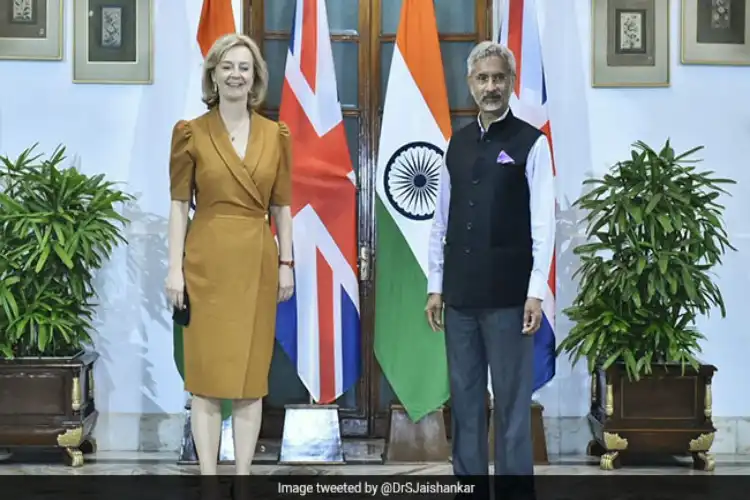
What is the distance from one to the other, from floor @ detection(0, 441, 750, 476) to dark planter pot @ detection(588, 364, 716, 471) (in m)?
0.13

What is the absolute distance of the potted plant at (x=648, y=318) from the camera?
4.13 meters

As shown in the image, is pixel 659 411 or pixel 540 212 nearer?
pixel 540 212

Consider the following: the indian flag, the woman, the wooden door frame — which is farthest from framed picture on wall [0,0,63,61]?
the woman

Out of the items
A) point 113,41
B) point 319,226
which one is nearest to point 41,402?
point 319,226

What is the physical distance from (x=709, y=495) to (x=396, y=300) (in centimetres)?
148

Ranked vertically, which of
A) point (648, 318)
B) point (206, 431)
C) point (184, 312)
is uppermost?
point (184, 312)

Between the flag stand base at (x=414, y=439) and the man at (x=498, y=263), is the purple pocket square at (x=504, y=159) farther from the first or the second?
the flag stand base at (x=414, y=439)

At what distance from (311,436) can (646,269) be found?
5.33 feet

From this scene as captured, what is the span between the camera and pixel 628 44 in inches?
184

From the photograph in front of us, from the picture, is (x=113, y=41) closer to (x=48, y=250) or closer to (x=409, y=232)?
(x=48, y=250)

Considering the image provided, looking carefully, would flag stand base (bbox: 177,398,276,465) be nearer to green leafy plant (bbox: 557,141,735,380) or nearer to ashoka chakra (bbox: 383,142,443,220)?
ashoka chakra (bbox: 383,142,443,220)

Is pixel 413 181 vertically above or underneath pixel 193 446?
above

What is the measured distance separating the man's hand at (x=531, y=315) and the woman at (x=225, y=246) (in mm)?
871

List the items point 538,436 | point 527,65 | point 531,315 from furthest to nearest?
point 538,436 → point 527,65 → point 531,315
